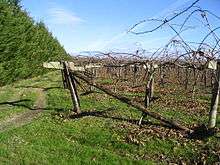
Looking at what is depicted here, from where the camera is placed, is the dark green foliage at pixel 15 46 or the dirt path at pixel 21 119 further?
the dark green foliage at pixel 15 46

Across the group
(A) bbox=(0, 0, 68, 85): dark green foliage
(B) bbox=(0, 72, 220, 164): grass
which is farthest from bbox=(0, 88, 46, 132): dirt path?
(A) bbox=(0, 0, 68, 85): dark green foliage

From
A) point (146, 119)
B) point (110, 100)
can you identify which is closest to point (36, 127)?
point (146, 119)

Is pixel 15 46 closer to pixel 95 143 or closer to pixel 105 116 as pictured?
pixel 105 116

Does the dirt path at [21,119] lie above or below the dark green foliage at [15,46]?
below

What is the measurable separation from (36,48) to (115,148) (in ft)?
91.8

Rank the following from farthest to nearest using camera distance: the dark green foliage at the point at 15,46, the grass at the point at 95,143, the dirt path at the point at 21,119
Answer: the dark green foliage at the point at 15,46 < the dirt path at the point at 21,119 < the grass at the point at 95,143

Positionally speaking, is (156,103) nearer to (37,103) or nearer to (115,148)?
(37,103)

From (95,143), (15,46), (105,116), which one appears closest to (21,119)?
(105,116)

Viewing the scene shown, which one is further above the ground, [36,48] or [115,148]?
[36,48]

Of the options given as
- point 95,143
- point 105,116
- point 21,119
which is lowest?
point 21,119

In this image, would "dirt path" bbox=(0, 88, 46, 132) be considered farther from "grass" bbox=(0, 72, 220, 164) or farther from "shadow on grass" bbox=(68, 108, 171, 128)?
"shadow on grass" bbox=(68, 108, 171, 128)

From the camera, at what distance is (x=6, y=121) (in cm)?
1408

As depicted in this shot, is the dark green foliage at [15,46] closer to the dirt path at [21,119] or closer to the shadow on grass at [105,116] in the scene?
the dirt path at [21,119]

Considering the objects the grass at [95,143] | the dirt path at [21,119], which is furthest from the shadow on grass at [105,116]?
the dirt path at [21,119]
